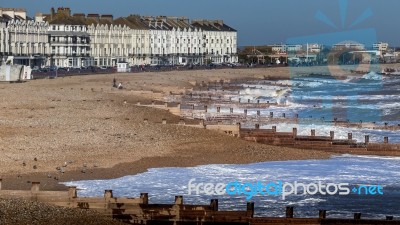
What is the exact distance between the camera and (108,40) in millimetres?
140125

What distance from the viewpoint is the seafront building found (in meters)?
118

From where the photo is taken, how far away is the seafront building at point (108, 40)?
11800cm

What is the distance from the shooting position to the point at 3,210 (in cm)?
1592

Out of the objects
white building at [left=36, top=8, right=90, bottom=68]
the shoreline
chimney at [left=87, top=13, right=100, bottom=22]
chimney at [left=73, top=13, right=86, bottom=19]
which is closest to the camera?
the shoreline

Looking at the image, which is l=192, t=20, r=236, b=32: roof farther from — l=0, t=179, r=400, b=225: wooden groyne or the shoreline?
l=0, t=179, r=400, b=225: wooden groyne

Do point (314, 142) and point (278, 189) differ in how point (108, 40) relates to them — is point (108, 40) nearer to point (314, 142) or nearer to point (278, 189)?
point (314, 142)

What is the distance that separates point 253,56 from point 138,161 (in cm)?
17225

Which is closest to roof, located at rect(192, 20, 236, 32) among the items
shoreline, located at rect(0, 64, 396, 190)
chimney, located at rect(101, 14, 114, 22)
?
chimney, located at rect(101, 14, 114, 22)

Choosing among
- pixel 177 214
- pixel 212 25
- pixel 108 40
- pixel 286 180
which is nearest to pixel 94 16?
pixel 108 40

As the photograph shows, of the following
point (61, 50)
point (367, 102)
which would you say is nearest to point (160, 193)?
point (367, 102)

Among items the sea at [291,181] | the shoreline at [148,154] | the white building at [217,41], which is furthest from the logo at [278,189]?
the white building at [217,41]

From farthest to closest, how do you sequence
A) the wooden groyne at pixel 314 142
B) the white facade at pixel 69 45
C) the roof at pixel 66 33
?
the white facade at pixel 69 45 → the roof at pixel 66 33 → the wooden groyne at pixel 314 142

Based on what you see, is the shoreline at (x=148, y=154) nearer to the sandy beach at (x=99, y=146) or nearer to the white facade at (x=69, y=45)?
the sandy beach at (x=99, y=146)

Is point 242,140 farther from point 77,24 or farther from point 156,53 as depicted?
point 156,53
